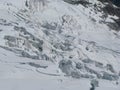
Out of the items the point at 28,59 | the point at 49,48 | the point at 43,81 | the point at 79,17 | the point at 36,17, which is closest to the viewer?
the point at 43,81

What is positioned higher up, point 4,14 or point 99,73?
point 4,14

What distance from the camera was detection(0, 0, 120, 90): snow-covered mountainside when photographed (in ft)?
54.1

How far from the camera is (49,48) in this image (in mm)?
18406

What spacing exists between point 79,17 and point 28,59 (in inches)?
222

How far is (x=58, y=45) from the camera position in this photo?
18.9 meters

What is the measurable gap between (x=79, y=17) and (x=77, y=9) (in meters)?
0.87

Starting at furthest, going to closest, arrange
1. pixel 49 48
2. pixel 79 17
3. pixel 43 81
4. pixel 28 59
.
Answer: pixel 79 17, pixel 49 48, pixel 28 59, pixel 43 81

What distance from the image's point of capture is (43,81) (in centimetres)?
1605

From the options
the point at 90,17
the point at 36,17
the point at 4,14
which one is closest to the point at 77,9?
the point at 90,17

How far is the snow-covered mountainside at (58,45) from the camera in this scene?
16.5 metres

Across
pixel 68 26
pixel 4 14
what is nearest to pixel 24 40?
pixel 4 14

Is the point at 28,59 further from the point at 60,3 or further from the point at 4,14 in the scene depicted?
the point at 60,3

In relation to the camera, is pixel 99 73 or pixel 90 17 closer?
pixel 99 73

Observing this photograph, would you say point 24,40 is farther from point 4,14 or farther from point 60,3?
point 60,3
